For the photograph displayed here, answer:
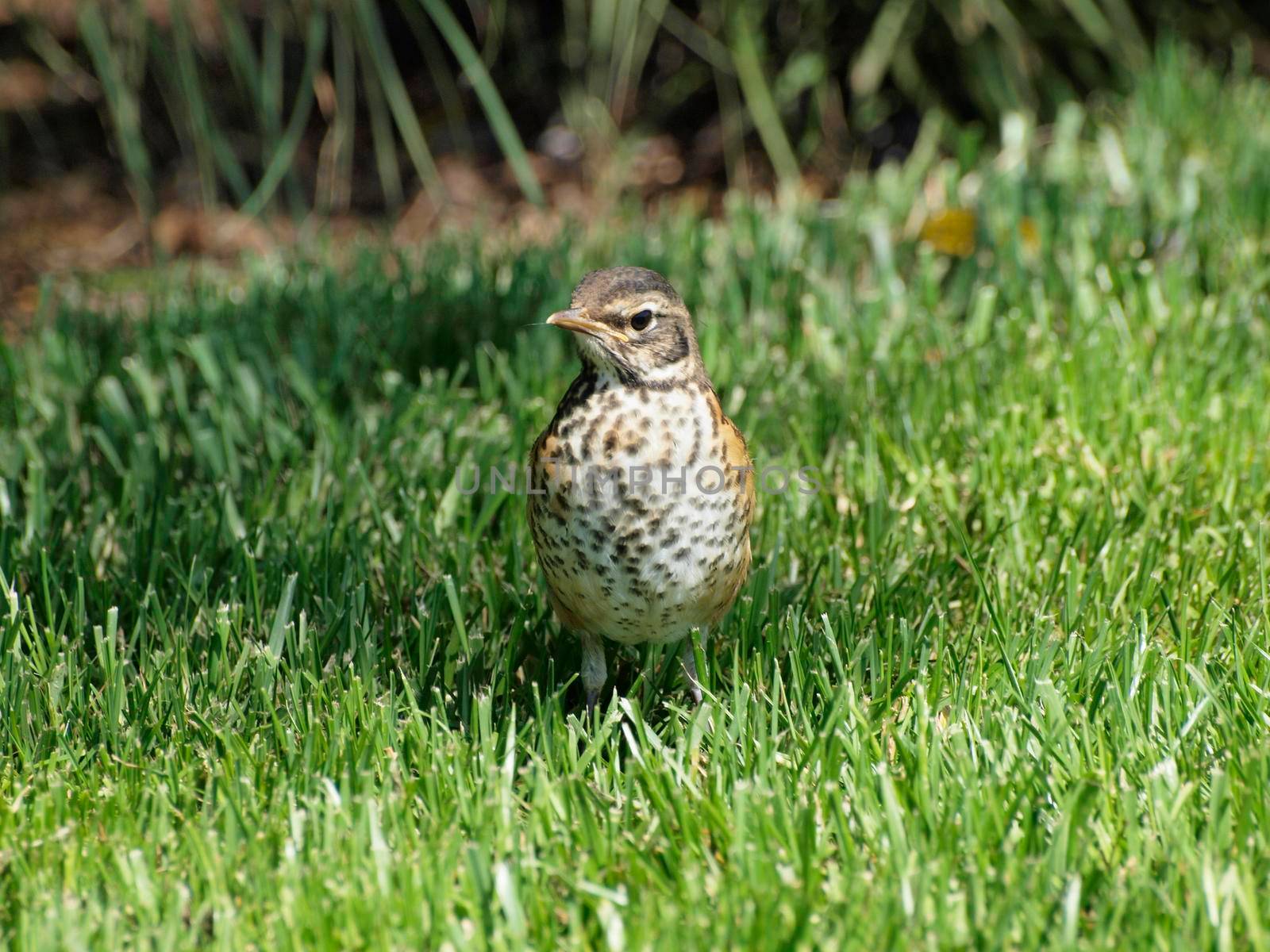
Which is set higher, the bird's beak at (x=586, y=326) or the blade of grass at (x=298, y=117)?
the blade of grass at (x=298, y=117)

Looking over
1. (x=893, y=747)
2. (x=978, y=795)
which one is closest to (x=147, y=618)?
(x=893, y=747)

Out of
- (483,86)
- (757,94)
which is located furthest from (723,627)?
(757,94)

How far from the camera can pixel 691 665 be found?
3492mm

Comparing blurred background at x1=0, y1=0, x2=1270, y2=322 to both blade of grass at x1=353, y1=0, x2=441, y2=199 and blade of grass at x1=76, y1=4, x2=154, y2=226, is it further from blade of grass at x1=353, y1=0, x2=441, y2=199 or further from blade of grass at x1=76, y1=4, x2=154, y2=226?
blade of grass at x1=76, y1=4, x2=154, y2=226

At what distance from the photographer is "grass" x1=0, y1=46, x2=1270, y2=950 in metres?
2.53

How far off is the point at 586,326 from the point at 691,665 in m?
0.90

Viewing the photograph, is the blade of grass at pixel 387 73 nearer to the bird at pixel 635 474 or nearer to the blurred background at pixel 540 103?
the blurred background at pixel 540 103

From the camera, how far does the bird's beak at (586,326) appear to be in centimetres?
301

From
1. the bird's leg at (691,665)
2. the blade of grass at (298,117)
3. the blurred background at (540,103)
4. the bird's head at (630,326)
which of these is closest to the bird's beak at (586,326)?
the bird's head at (630,326)

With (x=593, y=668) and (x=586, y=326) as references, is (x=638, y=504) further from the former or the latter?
(x=593, y=668)

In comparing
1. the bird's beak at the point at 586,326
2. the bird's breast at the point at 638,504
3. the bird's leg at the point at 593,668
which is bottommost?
the bird's leg at the point at 593,668

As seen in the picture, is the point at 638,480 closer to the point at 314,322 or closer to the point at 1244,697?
the point at 1244,697

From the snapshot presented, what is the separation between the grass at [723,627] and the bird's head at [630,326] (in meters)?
0.66

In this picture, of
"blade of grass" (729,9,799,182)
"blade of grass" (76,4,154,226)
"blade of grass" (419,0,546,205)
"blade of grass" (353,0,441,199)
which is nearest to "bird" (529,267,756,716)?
"blade of grass" (419,0,546,205)
